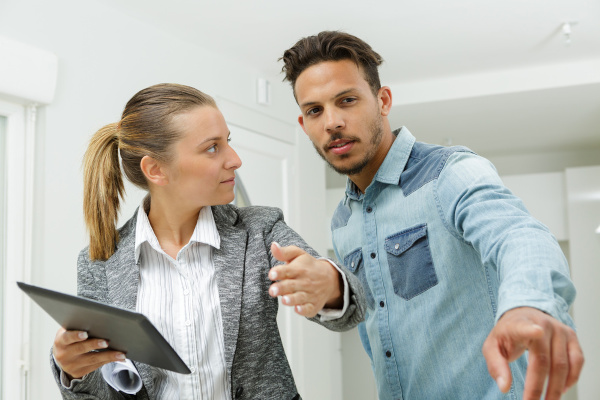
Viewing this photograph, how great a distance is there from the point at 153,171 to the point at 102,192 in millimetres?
112

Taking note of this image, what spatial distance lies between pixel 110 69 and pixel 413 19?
62.4 inches

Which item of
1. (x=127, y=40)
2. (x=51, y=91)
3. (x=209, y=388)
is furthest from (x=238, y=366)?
(x=127, y=40)

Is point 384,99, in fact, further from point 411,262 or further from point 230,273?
point 230,273

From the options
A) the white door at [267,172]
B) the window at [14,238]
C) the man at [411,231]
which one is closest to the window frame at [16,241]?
the window at [14,238]

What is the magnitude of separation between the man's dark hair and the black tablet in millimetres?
853

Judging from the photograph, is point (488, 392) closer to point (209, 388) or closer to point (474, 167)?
point (474, 167)

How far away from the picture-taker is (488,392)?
1.31m

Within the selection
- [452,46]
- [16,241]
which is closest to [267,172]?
[452,46]

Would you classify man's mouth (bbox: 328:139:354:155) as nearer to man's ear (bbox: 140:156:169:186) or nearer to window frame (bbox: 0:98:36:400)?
man's ear (bbox: 140:156:169:186)

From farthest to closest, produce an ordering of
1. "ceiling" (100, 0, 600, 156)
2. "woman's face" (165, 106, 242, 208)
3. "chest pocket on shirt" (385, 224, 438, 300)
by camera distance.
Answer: "ceiling" (100, 0, 600, 156) < "chest pocket on shirt" (385, 224, 438, 300) < "woman's face" (165, 106, 242, 208)

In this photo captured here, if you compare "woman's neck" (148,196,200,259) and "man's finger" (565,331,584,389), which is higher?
"woman's neck" (148,196,200,259)

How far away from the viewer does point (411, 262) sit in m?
1.38

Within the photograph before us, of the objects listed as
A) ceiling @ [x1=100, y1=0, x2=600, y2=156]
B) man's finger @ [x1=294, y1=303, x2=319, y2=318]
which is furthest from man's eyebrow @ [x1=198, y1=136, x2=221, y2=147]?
ceiling @ [x1=100, y1=0, x2=600, y2=156]

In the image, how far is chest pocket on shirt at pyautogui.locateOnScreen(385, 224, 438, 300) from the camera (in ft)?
4.49
